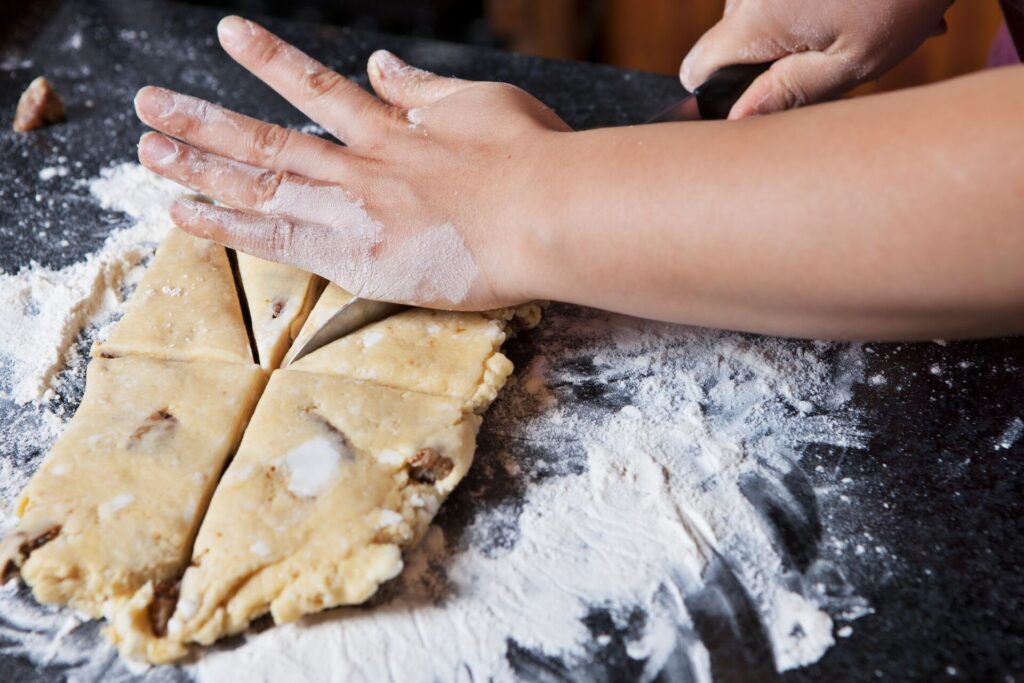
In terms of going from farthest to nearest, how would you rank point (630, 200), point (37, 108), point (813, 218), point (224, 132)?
point (37, 108) < point (224, 132) < point (630, 200) < point (813, 218)

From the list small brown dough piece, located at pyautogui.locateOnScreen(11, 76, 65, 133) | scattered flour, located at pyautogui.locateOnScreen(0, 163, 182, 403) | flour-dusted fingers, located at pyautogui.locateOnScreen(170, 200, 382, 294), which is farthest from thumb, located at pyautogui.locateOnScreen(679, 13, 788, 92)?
small brown dough piece, located at pyautogui.locateOnScreen(11, 76, 65, 133)

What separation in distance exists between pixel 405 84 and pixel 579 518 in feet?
2.53

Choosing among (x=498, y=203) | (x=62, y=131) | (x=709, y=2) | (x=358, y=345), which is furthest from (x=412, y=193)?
(x=709, y=2)

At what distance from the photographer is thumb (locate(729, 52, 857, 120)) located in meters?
1.48

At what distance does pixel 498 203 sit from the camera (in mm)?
1233

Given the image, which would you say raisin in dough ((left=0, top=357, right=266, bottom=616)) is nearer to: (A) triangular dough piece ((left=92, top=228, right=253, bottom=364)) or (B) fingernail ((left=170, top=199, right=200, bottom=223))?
(A) triangular dough piece ((left=92, top=228, right=253, bottom=364))

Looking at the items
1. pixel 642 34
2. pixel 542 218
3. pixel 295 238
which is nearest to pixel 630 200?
pixel 542 218

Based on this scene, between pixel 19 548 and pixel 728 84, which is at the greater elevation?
pixel 728 84

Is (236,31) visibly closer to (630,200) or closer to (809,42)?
(630,200)

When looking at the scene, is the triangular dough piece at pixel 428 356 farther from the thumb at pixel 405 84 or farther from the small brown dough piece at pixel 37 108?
the small brown dough piece at pixel 37 108

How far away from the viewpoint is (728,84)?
1525 millimetres

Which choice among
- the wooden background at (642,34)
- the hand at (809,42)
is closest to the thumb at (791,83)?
the hand at (809,42)

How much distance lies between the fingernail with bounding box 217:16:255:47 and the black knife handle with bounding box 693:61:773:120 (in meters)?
0.75

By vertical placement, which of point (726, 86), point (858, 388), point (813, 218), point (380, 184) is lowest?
point (858, 388)
